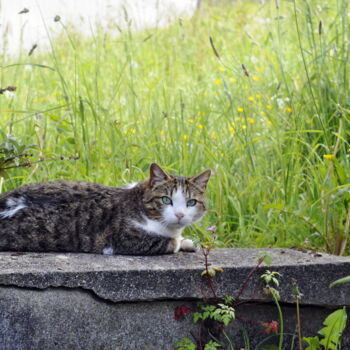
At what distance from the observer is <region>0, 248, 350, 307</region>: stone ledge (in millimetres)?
2334

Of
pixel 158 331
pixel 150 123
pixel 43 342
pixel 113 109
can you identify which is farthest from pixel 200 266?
pixel 113 109

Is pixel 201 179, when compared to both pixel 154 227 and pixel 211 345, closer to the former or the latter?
pixel 154 227

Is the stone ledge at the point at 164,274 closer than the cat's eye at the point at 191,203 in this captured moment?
Yes

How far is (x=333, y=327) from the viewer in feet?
8.02

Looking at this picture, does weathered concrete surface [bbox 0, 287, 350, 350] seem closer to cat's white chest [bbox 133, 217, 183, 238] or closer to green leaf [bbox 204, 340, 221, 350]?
green leaf [bbox 204, 340, 221, 350]

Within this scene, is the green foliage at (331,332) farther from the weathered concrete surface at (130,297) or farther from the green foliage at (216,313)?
the green foliage at (216,313)

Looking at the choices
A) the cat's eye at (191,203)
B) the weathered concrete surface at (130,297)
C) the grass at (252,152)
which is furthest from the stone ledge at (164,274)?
the grass at (252,152)

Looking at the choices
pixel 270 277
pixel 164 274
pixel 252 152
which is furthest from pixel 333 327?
pixel 252 152

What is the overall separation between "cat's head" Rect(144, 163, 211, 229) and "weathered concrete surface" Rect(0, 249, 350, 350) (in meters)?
0.18

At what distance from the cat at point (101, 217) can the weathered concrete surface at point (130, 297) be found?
0.15m

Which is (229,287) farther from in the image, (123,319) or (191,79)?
(191,79)

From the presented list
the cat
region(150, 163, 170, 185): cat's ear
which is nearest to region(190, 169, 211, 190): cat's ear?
the cat

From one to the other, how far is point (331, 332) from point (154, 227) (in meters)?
0.91

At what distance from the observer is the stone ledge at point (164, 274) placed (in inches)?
91.9
